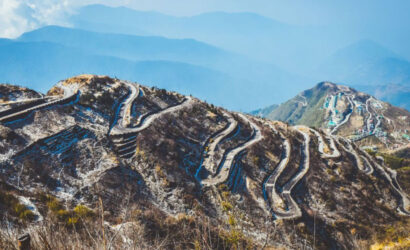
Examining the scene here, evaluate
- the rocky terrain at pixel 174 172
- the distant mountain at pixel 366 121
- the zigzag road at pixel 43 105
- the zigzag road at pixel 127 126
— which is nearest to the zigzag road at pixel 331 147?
the rocky terrain at pixel 174 172

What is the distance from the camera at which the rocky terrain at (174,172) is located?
81.5 feet

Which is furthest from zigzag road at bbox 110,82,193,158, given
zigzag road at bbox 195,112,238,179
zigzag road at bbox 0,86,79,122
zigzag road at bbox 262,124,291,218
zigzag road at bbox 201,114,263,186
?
zigzag road at bbox 262,124,291,218

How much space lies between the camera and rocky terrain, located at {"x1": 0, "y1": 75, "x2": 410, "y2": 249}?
24.8 meters

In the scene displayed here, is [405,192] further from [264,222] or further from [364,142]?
[364,142]

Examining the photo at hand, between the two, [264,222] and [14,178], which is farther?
[264,222]

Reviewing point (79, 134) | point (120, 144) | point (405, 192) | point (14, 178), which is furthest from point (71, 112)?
point (405, 192)

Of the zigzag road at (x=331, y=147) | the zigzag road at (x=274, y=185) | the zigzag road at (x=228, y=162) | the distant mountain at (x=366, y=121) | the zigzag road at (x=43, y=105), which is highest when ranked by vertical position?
the zigzag road at (x=43, y=105)

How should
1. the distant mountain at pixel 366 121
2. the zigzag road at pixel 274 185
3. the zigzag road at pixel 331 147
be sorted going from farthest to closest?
the distant mountain at pixel 366 121 → the zigzag road at pixel 331 147 → the zigzag road at pixel 274 185

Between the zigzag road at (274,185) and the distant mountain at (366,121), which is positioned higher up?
the zigzag road at (274,185)

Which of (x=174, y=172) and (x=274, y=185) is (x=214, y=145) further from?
(x=274, y=185)

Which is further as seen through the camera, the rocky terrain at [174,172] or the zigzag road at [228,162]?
the zigzag road at [228,162]

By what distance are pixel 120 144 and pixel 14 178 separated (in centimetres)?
1257

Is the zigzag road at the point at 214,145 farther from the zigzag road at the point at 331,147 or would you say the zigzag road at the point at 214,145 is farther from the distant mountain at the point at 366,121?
the distant mountain at the point at 366,121

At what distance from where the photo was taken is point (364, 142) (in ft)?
455
